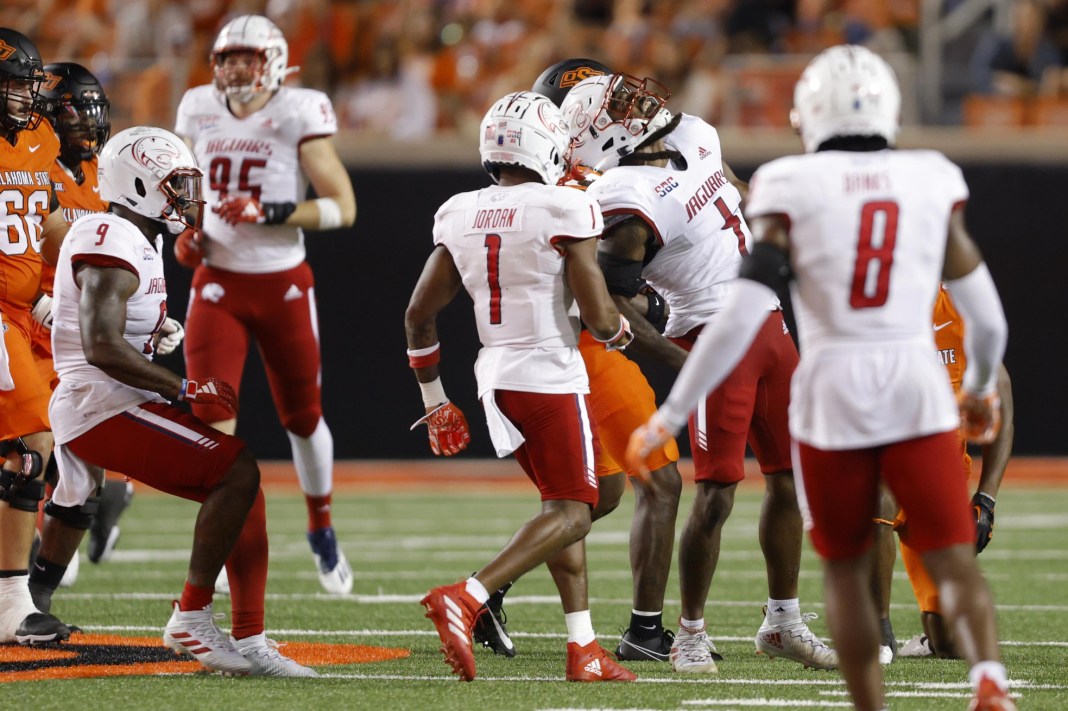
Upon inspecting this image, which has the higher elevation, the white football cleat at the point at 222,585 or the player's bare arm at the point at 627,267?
the player's bare arm at the point at 627,267

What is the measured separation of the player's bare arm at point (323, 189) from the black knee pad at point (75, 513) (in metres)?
1.12

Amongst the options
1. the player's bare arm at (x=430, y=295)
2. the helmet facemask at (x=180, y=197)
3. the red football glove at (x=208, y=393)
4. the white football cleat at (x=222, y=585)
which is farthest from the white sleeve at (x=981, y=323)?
the white football cleat at (x=222, y=585)

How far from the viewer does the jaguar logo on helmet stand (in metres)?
4.76

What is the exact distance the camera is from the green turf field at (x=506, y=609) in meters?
4.14

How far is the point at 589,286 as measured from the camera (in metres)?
4.42

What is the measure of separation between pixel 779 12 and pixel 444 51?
103 inches

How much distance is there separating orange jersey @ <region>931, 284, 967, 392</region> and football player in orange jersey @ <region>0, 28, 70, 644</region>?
304 centimetres

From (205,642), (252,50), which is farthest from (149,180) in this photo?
(205,642)

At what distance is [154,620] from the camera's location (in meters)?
5.68

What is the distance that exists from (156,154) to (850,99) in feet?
7.58

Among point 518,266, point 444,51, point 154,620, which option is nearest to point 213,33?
point 444,51

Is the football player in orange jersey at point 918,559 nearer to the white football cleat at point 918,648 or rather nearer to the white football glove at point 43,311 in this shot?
the white football cleat at point 918,648

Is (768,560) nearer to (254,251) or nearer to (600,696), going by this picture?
(600,696)

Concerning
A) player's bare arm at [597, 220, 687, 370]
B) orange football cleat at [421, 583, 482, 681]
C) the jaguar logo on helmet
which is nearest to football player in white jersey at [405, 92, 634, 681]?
orange football cleat at [421, 583, 482, 681]
